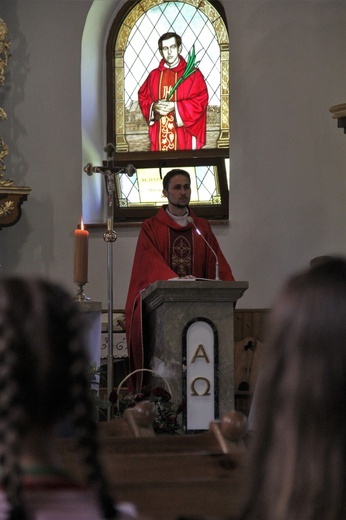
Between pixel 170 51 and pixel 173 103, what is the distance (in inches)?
20.1

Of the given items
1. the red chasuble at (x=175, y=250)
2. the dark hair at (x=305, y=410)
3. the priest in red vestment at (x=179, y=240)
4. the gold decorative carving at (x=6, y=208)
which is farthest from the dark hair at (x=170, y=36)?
the dark hair at (x=305, y=410)

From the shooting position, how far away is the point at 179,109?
1009 cm

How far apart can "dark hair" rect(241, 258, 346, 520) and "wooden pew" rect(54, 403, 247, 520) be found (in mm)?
389

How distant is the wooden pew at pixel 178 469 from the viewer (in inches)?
81.4

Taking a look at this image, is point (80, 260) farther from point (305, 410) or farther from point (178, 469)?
point (305, 410)

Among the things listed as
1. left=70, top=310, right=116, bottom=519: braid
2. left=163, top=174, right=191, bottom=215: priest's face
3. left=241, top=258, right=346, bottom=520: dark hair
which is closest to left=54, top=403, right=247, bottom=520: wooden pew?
left=241, top=258, right=346, bottom=520: dark hair

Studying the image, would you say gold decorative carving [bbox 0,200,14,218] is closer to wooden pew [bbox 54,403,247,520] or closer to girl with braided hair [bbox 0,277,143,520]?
wooden pew [bbox 54,403,247,520]

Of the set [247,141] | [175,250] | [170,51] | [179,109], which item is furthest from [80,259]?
[170,51]

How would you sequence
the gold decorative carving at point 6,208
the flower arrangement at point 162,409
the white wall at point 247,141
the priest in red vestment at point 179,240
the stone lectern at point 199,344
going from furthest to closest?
the white wall at point 247,141 < the gold decorative carving at point 6,208 < the priest in red vestment at point 179,240 < the stone lectern at point 199,344 < the flower arrangement at point 162,409

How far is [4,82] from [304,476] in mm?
8640

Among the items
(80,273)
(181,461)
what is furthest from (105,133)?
(181,461)

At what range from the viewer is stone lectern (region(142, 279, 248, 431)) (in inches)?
244

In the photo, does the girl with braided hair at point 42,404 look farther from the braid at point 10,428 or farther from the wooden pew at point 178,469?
the wooden pew at point 178,469

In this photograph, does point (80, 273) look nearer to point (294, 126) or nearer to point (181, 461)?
point (294, 126)
